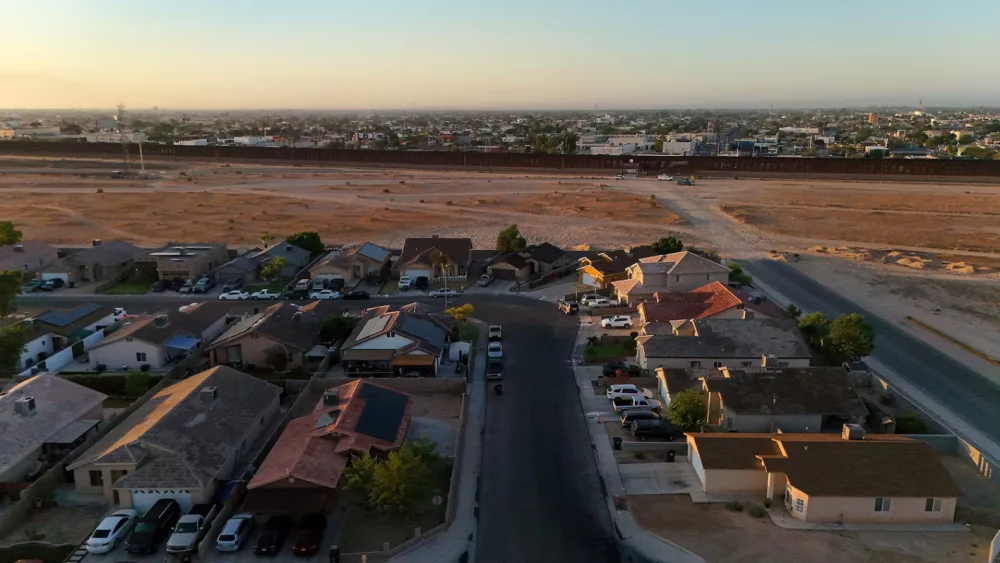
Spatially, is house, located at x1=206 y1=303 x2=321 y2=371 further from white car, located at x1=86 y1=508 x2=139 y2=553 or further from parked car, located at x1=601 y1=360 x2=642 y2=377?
parked car, located at x1=601 y1=360 x2=642 y2=377

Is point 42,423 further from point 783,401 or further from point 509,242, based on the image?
point 509,242

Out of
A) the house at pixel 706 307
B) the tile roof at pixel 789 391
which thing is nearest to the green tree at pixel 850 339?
the house at pixel 706 307

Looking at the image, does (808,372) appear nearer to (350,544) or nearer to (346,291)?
(350,544)

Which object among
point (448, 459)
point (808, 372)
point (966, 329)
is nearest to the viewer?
point (448, 459)

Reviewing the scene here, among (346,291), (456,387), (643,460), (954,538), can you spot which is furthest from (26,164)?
(954,538)

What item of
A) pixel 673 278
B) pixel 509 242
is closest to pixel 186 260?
pixel 509 242

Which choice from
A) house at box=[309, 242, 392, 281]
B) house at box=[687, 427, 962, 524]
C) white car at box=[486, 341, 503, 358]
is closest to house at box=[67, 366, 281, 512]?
white car at box=[486, 341, 503, 358]

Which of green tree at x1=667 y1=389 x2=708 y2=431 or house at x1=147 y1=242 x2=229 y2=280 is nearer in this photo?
green tree at x1=667 y1=389 x2=708 y2=431
